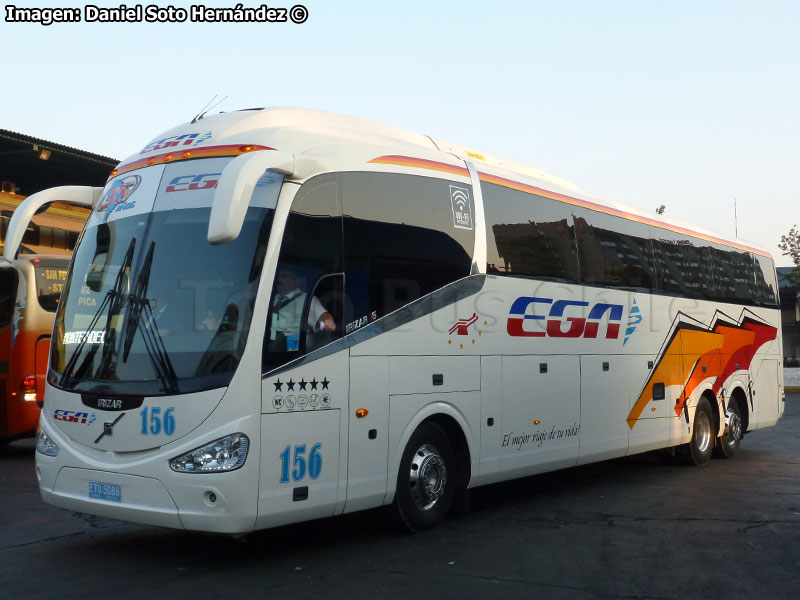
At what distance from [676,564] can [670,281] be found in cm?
→ 664

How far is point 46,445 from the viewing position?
734 centimetres

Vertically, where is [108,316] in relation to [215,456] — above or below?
above

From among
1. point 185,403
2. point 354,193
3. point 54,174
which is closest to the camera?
point 185,403

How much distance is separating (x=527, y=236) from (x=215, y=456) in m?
4.72

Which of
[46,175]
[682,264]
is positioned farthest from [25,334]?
[46,175]

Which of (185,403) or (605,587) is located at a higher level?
(185,403)

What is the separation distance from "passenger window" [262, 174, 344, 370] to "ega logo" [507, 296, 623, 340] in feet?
8.96

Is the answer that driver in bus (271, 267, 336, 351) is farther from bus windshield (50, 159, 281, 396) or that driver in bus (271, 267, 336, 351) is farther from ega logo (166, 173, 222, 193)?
ega logo (166, 173, 222, 193)

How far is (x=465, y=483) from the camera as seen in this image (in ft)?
29.0

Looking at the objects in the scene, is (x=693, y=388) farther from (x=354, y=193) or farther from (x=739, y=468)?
(x=354, y=193)

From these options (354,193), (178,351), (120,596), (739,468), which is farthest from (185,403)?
(739,468)

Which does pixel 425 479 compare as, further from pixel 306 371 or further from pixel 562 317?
pixel 562 317

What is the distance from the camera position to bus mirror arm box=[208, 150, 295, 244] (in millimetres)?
5973

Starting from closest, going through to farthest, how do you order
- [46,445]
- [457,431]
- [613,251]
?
[46,445]
[457,431]
[613,251]
